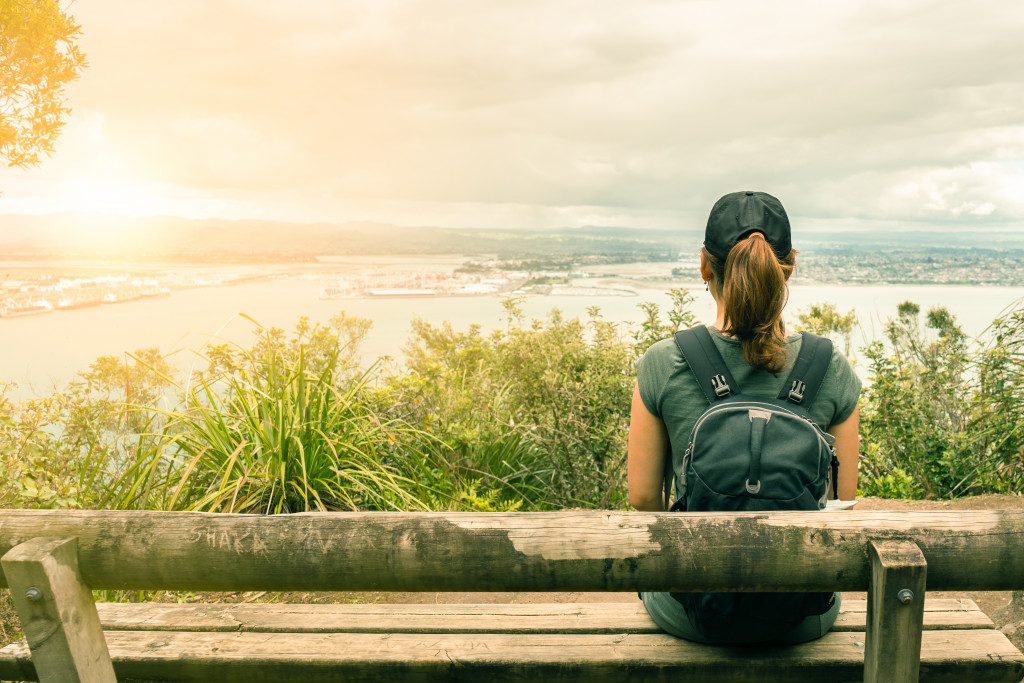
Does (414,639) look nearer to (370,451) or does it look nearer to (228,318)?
(370,451)

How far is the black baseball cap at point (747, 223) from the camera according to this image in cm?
164

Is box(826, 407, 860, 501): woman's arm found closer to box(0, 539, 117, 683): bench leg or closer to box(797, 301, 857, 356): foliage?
box(0, 539, 117, 683): bench leg

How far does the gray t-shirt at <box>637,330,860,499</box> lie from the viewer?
5.23ft

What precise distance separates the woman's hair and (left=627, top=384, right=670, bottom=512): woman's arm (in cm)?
32

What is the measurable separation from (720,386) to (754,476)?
246mm

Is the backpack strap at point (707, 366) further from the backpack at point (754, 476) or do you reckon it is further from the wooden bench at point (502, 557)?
the wooden bench at point (502, 557)

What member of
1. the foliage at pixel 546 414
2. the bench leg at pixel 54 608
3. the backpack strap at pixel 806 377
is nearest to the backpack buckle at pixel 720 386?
the backpack strap at pixel 806 377

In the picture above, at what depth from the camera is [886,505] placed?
4164 millimetres

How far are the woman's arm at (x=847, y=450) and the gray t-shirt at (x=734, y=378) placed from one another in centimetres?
3

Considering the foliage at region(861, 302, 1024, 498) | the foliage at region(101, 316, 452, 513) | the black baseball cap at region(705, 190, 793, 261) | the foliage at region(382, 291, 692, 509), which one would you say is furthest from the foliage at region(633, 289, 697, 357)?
the black baseball cap at region(705, 190, 793, 261)

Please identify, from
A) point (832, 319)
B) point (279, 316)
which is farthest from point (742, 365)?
point (832, 319)

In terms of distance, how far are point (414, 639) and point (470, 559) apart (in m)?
0.57

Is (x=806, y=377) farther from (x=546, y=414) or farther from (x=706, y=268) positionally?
(x=546, y=414)

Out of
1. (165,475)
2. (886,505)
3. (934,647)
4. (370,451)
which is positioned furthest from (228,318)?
(886,505)
